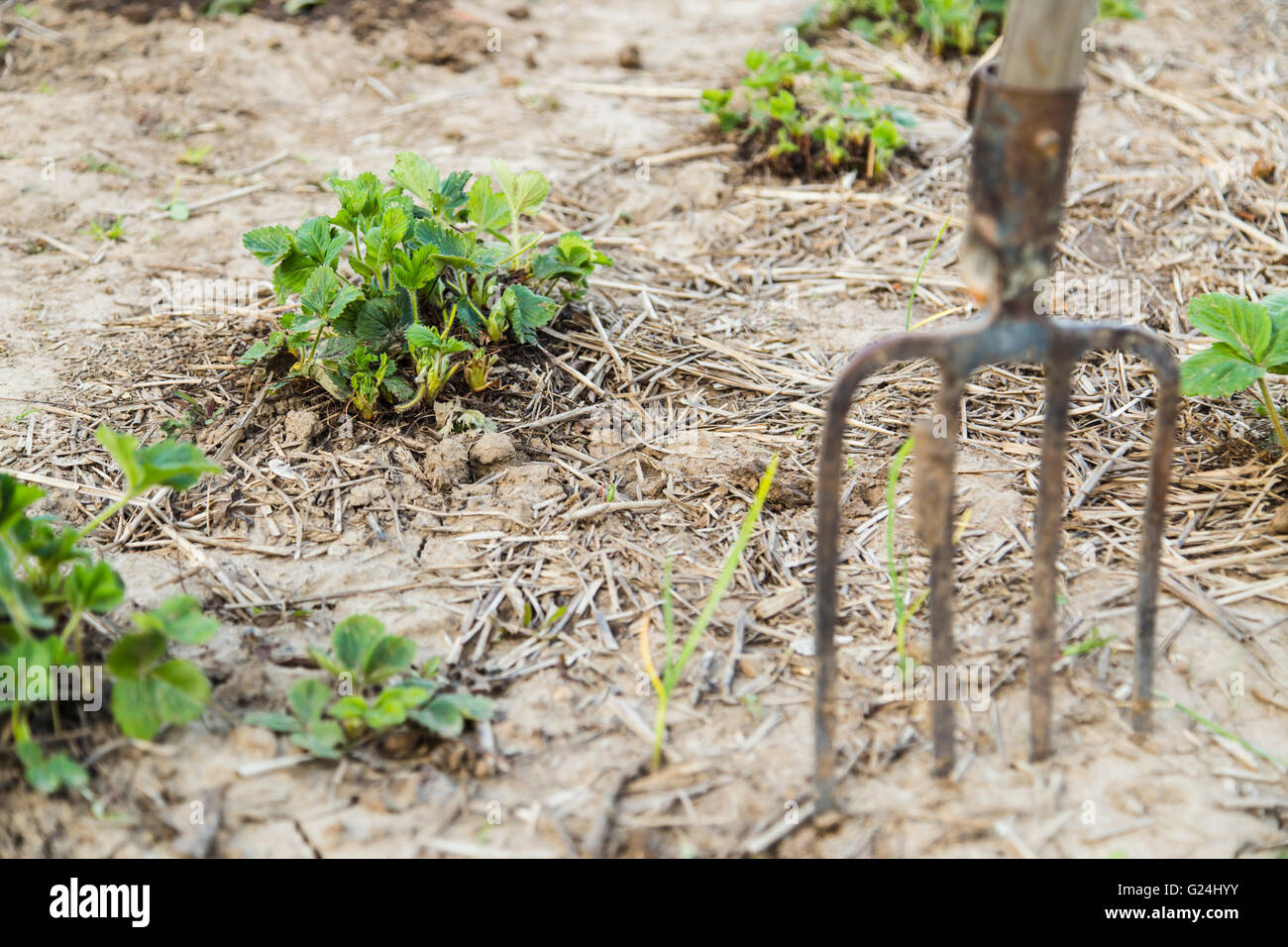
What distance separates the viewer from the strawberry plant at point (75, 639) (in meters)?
1.61

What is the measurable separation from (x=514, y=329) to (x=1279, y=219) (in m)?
2.60

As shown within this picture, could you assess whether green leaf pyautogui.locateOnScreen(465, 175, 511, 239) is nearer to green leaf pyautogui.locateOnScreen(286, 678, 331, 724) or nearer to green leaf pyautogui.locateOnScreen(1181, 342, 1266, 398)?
green leaf pyautogui.locateOnScreen(286, 678, 331, 724)

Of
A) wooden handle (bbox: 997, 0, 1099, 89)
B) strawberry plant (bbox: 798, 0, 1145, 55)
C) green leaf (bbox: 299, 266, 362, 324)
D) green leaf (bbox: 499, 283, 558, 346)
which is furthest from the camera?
strawberry plant (bbox: 798, 0, 1145, 55)

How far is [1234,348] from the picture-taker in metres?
2.22

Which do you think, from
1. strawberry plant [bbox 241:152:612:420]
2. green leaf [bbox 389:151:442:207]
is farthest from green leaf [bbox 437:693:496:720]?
green leaf [bbox 389:151:442:207]

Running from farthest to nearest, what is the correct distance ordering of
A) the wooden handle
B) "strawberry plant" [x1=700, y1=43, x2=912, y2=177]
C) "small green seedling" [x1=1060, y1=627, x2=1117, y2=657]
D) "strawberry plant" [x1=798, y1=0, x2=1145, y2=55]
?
1. "strawberry plant" [x1=798, y1=0, x2=1145, y2=55]
2. "strawberry plant" [x1=700, y1=43, x2=912, y2=177]
3. "small green seedling" [x1=1060, y1=627, x2=1117, y2=657]
4. the wooden handle

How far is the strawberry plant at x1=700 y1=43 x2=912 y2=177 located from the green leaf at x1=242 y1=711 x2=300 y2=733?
276cm

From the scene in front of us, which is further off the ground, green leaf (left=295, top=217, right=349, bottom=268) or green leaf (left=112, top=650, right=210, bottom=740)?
green leaf (left=295, top=217, right=349, bottom=268)

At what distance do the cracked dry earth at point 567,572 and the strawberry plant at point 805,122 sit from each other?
0.62ft

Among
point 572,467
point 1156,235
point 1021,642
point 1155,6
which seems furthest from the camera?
point 1155,6

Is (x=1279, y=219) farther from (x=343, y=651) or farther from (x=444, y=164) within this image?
(x=343, y=651)

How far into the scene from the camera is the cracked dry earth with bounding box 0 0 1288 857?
1.67m

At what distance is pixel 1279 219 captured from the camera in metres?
3.32

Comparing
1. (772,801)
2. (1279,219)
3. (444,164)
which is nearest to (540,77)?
(444,164)
